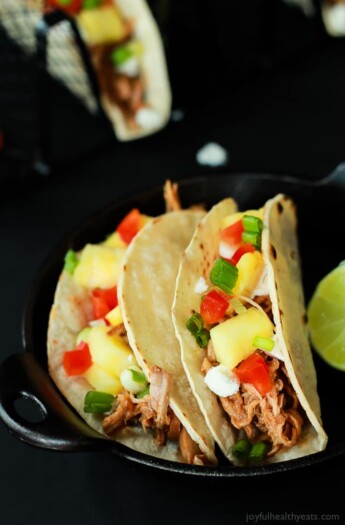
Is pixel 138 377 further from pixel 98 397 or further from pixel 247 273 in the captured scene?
pixel 247 273

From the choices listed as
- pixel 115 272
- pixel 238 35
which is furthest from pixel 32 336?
pixel 238 35

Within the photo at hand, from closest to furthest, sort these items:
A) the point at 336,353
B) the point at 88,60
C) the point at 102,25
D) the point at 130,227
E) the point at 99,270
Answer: the point at 336,353, the point at 99,270, the point at 130,227, the point at 88,60, the point at 102,25

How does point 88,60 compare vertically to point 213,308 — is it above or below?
above

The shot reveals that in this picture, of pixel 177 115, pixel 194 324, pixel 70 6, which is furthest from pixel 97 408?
pixel 177 115

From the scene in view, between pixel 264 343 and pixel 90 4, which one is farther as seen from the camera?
pixel 90 4

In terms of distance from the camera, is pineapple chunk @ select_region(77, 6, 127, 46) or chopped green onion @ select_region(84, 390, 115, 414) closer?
chopped green onion @ select_region(84, 390, 115, 414)

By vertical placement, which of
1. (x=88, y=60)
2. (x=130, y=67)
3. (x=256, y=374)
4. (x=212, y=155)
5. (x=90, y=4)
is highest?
(x=90, y=4)

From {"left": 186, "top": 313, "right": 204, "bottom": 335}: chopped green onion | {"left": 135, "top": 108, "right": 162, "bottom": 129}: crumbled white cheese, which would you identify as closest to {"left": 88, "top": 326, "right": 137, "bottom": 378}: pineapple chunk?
{"left": 186, "top": 313, "right": 204, "bottom": 335}: chopped green onion

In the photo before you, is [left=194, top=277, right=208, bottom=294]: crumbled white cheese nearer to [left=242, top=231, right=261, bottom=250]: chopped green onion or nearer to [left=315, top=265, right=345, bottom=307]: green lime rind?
[left=242, top=231, right=261, bottom=250]: chopped green onion
